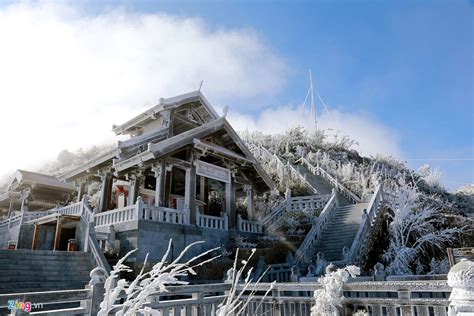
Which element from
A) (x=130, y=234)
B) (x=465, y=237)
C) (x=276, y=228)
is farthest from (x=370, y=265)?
(x=130, y=234)

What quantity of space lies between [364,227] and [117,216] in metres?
11.1

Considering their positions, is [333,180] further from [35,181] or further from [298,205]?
[35,181]

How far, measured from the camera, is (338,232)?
59.1 feet

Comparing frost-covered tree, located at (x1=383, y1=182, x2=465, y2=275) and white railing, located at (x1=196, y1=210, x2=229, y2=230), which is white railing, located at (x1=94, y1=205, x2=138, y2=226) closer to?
white railing, located at (x1=196, y1=210, x2=229, y2=230)

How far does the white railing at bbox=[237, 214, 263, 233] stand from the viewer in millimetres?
17891

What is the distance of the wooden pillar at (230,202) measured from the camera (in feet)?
58.6

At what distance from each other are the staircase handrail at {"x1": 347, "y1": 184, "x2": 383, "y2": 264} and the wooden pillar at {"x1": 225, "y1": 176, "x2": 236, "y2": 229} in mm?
5782

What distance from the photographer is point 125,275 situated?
11.9 m

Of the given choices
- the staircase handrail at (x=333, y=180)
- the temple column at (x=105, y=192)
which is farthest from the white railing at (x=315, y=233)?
the temple column at (x=105, y=192)

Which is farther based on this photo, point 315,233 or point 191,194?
point 315,233

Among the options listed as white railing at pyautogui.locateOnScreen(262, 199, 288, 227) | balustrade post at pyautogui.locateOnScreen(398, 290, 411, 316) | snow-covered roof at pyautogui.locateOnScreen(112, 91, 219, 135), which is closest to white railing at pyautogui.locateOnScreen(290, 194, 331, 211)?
white railing at pyautogui.locateOnScreen(262, 199, 288, 227)

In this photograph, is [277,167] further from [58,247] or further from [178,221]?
[58,247]

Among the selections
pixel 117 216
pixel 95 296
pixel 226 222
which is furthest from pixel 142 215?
pixel 95 296

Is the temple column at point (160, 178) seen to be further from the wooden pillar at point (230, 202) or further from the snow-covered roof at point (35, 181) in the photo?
the snow-covered roof at point (35, 181)
